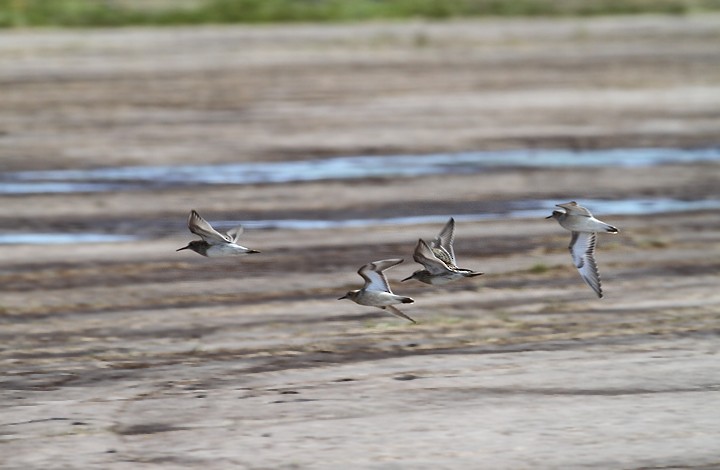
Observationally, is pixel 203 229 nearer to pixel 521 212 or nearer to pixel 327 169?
pixel 521 212

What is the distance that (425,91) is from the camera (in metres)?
26.2

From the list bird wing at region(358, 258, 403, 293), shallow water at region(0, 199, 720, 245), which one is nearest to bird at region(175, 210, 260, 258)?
bird wing at region(358, 258, 403, 293)

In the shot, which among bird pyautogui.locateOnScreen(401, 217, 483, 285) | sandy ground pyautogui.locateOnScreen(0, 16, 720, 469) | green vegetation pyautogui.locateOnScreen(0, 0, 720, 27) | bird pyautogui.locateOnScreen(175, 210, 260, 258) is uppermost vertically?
green vegetation pyautogui.locateOnScreen(0, 0, 720, 27)

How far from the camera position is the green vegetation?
35.1 metres

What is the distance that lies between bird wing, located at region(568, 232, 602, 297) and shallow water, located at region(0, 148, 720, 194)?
327 inches

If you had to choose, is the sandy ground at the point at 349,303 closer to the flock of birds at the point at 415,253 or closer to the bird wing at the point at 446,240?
the flock of birds at the point at 415,253

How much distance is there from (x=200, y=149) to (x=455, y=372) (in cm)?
1120

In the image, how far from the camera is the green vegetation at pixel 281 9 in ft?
115

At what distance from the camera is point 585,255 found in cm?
1130

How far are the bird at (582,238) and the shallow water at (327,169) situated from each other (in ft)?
27.3

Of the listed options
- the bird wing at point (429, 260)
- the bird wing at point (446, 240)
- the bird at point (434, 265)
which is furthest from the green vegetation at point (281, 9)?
the bird wing at point (429, 260)

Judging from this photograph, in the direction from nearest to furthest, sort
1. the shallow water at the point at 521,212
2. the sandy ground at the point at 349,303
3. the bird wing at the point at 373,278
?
1. the sandy ground at the point at 349,303
2. the bird wing at the point at 373,278
3. the shallow water at the point at 521,212

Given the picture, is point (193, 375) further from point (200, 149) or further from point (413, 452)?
point (200, 149)

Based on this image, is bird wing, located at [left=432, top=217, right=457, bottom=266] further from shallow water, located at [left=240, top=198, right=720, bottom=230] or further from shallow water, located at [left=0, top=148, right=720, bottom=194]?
shallow water, located at [left=0, top=148, right=720, bottom=194]
